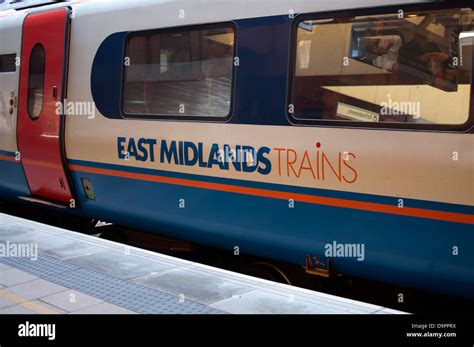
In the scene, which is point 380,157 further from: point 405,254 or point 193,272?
point 193,272

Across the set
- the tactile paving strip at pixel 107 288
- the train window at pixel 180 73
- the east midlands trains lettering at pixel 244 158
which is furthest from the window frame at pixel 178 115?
the tactile paving strip at pixel 107 288

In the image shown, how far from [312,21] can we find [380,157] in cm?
126

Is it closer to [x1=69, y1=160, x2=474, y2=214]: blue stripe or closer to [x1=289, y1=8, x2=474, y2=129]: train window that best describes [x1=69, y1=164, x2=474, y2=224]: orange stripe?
[x1=69, y1=160, x2=474, y2=214]: blue stripe

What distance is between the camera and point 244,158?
16.2ft

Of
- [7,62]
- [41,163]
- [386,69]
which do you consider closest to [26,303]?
[386,69]

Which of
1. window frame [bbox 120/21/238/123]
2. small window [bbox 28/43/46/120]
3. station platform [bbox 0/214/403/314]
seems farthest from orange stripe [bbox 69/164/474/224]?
small window [bbox 28/43/46/120]

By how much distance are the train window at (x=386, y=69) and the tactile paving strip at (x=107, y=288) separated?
1.77 metres

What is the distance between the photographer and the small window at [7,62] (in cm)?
748

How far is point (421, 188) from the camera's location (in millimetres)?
4051

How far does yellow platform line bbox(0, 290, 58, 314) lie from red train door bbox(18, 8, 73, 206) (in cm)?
271

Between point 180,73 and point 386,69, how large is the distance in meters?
2.10

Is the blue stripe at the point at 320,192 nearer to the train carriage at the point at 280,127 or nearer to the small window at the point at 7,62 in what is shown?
the train carriage at the point at 280,127
